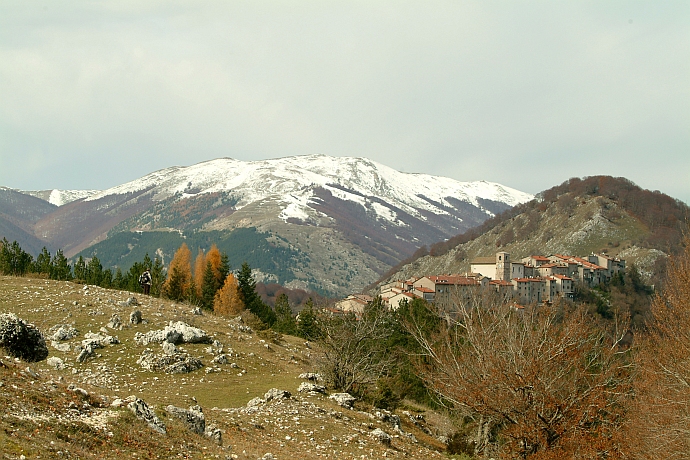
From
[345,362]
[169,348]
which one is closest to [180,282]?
[169,348]

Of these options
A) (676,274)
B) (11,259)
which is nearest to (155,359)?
(676,274)

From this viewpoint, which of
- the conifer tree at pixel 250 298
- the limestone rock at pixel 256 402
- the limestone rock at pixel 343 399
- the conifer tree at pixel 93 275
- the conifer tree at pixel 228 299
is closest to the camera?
the limestone rock at pixel 256 402

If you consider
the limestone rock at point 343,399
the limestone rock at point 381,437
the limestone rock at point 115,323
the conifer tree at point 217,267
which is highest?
the conifer tree at point 217,267

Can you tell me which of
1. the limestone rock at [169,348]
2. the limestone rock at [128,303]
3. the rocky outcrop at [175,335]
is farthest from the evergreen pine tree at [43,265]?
the limestone rock at [169,348]

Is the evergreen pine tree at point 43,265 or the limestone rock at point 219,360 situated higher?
the evergreen pine tree at point 43,265

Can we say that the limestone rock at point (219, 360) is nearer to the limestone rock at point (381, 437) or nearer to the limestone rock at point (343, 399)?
the limestone rock at point (343, 399)

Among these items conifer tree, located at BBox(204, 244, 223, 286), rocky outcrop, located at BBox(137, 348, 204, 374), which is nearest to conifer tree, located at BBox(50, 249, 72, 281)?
conifer tree, located at BBox(204, 244, 223, 286)

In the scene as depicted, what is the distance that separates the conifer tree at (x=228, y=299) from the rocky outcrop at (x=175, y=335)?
4100 centimetres

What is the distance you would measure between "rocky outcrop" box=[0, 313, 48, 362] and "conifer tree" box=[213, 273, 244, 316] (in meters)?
55.3

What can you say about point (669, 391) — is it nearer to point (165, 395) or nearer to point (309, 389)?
point (309, 389)

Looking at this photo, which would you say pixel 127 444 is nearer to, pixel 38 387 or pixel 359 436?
pixel 38 387

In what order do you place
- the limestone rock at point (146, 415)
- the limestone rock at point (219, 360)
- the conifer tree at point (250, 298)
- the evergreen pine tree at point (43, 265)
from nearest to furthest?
the limestone rock at point (146, 415) → the limestone rock at point (219, 360) → the evergreen pine tree at point (43, 265) → the conifer tree at point (250, 298)

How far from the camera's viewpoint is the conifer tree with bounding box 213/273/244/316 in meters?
76.2

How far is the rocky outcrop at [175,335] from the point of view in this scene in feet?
104
